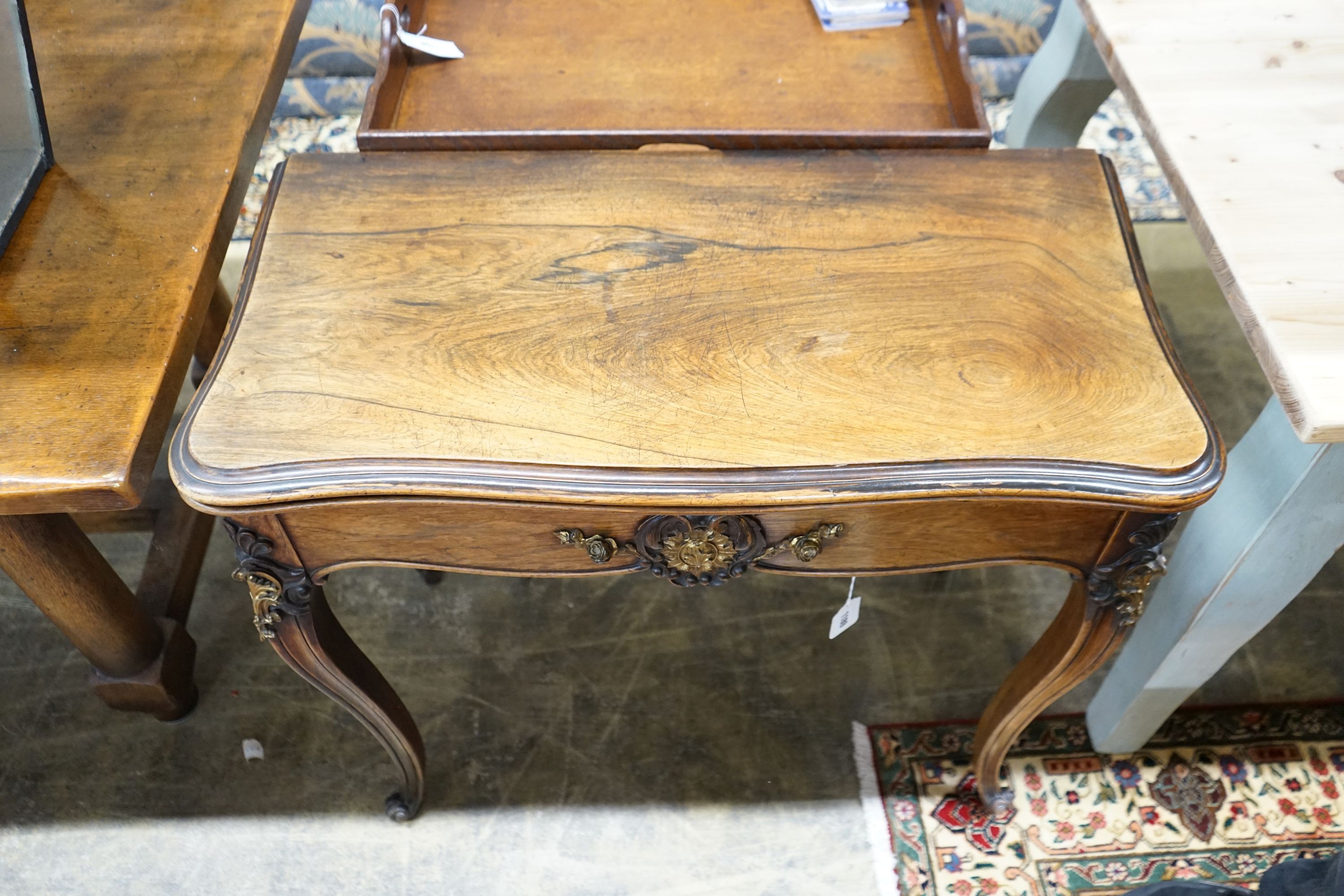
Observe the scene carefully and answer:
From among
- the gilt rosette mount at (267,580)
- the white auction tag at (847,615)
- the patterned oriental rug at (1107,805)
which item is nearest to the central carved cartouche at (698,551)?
the white auction tag at (847,615)

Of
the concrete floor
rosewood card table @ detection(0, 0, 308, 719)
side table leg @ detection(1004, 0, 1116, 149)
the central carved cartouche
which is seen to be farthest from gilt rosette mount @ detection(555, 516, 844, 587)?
side table leg @ detection(1004, 0, 1116, 149)

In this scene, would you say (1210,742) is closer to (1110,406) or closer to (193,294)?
(1110,406)

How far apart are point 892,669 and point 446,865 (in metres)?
0.64

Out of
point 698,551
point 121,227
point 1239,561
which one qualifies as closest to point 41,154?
point 121,227

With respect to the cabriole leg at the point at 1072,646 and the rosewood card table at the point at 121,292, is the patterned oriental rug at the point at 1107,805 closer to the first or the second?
the cabriole leg at the point at 1072,646

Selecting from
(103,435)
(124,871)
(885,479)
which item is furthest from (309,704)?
(885,479)

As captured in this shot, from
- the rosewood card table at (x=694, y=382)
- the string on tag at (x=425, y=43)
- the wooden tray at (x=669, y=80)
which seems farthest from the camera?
the string on tag at (x=425, y=43)

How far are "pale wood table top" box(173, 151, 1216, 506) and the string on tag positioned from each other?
0.23 metres

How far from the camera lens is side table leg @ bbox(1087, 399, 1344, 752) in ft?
3.03

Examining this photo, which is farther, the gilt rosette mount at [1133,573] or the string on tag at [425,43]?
the string on tag at [425,43]

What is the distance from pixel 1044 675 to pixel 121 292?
1.00m

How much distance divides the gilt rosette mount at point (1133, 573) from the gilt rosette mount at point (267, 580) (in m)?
0.71

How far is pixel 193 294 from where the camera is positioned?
96 centimetres

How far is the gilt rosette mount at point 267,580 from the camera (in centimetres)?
84
